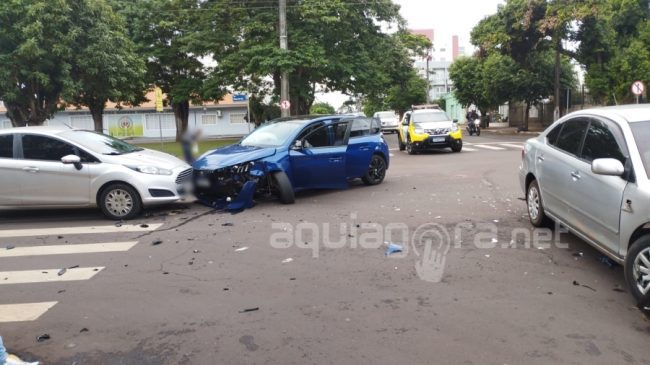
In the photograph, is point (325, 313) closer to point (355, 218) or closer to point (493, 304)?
point (493, 304)

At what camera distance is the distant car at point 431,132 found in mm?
18750

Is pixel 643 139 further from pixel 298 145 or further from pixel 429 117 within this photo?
pixel 429 117

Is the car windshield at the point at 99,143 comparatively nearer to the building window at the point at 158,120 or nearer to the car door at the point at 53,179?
the car door at the point at 53,179

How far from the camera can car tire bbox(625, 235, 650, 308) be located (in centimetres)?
435

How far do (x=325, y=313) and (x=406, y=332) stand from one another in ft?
2.45

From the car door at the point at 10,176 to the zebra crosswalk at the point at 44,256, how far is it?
67cm

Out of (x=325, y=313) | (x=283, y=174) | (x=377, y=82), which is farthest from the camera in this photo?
(x=377, y=82)

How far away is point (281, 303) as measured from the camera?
15.9 ft

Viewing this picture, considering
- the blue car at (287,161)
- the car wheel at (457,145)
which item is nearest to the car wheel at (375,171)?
the blue car at (287,161)

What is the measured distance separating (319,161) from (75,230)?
14.0 ft

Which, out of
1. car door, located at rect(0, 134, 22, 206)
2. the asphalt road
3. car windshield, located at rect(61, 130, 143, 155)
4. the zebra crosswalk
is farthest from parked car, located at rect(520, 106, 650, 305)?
car door, located at rect(0, 134, 22, 206)

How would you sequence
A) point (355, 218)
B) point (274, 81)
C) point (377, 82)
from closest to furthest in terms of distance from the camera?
point (355, 218)
point (274, 81)
point (377, 82)

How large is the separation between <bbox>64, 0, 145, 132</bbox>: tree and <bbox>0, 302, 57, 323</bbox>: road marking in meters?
14.0

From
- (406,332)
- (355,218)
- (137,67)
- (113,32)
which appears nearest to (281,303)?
(406,332)
